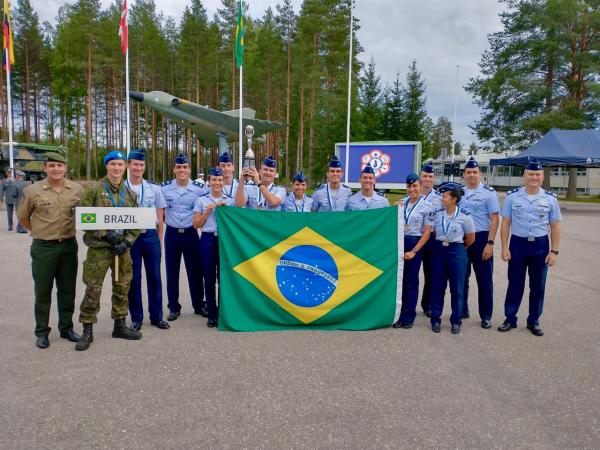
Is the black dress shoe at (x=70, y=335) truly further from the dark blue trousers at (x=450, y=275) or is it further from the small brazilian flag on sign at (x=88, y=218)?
the dark blue trousers at (x=450, y=275)

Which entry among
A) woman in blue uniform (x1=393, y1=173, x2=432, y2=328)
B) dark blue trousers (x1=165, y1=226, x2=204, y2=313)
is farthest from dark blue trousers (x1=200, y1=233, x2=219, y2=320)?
woman in blue uniform (x1=393, y1=173, x2=432, y2=328)

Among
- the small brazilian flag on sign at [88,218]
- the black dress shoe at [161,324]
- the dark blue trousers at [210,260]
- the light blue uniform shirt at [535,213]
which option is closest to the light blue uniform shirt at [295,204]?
the dark blue trousers at [210,260]

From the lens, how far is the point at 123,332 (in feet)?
13.6

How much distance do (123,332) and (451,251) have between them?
3.41 meters

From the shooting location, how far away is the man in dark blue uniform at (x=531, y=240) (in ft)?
14.5

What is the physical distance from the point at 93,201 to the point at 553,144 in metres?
23.7

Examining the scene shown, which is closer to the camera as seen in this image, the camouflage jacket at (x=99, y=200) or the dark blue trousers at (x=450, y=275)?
the camouflage jacket at (x=99, y=200)

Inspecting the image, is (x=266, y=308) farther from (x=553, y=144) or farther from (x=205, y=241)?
(x=553, y=144)

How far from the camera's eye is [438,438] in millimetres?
→ 2506

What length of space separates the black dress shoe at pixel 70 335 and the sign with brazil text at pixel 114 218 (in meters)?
1.08

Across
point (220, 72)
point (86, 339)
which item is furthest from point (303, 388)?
point (220, 72)

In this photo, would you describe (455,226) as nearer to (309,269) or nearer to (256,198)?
(309,269)

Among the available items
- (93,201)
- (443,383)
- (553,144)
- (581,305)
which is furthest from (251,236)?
(553,144)

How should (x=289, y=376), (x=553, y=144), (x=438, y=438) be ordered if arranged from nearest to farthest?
1. (x=438, y=438)
2. (x=289, y=376)
3. (x=553, y=144)
